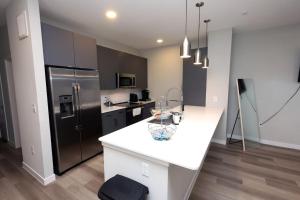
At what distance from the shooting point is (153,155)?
4.00 feet

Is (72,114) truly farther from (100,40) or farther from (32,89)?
(100,40)

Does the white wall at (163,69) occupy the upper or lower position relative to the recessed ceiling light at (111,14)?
lower

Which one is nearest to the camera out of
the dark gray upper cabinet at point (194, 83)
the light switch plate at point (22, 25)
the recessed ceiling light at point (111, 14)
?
the light switch plate at point (22, 25)

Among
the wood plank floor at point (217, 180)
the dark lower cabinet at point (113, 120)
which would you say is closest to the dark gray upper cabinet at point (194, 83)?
the wood plank floor at point (217, 180)

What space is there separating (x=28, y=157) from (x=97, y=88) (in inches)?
62.8

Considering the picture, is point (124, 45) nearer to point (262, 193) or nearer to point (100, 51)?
point (100, 51)

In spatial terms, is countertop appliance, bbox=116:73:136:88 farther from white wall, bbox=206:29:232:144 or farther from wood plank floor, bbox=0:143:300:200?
white wall, bbox=206:29:232:144

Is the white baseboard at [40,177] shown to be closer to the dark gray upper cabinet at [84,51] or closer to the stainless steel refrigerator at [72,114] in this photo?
the stainless steel refrigerator at [72,114]

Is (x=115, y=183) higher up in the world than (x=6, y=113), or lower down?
lower down

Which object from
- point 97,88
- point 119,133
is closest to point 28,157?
point 97,88

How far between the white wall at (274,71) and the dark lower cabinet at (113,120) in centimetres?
304

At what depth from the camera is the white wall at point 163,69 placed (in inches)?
182

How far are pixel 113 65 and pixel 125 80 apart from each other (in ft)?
1.88

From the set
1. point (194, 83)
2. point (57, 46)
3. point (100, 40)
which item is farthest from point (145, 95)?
point (57, 46)
